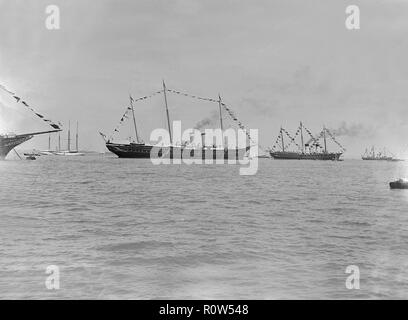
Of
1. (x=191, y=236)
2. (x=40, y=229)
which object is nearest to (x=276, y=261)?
(x=191, y=236)

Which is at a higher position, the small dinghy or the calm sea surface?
the small dinghy

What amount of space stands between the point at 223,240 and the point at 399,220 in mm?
13236

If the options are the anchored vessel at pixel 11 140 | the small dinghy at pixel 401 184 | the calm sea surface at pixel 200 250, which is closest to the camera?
the calm sea surface at pixel 200 250

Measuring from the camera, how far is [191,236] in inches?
832

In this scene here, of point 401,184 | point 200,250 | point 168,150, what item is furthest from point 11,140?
point 200,250

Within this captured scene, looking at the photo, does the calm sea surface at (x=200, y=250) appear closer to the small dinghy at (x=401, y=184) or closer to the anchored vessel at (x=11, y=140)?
the small dinghy at (x=401, y=184)

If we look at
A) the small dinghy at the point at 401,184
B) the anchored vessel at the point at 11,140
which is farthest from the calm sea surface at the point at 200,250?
the anchored vessel at the point at 11,140

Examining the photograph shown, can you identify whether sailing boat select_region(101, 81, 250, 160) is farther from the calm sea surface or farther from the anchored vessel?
the calm sea surface

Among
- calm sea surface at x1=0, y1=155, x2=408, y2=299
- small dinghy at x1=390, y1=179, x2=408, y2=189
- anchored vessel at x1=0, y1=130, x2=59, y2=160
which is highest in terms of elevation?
anchored vessel at x1=0, y1=130, x2=59, y2=160

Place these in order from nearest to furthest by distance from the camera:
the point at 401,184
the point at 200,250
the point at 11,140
Answer: 1. the point at 200,250
2. the point at 401,184
3. the point at 11,140

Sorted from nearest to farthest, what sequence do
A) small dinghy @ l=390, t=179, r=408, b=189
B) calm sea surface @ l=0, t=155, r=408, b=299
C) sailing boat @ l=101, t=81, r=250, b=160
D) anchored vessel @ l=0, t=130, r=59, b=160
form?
calm sea surface @ l=0, t=155, r=408, b=299
small dinghy @ l=390, t=179, r=408, b=189
anchored vessel @ l=0, t=130, r=59, b=160
sailing boat @ l=101, t=81, r=250, b=160

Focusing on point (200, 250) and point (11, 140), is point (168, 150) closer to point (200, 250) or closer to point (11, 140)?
point (11, 140)

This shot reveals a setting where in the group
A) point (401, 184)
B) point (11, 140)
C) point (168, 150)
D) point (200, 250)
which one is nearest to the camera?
point (200, 250)

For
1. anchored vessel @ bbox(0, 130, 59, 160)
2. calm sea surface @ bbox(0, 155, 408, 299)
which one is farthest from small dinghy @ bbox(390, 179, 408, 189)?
anchored vessel @ bbox(0, 130, 59, 160)
